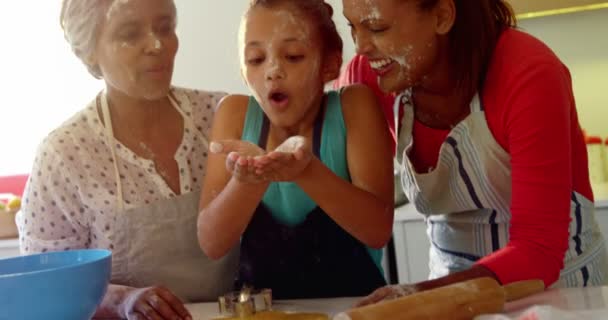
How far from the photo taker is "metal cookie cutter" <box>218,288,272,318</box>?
0.73 metres

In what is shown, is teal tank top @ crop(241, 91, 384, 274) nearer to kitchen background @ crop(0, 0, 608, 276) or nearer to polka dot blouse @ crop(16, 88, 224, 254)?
polka dot blouse @ crop(16, 88, 224, 254)

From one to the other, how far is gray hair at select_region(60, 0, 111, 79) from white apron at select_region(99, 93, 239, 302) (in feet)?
0.51

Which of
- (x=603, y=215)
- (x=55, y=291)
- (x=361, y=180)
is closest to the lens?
(x=55, y=291)

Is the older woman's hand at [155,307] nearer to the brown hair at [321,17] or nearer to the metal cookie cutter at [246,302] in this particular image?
the metal cookie cutter at [246,302]

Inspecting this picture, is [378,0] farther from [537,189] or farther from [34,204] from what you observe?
[34,204]

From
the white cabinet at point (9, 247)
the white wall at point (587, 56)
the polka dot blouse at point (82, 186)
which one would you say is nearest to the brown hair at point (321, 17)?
the polka dot blouse at point (82, 186)

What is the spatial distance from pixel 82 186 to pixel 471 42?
1.84 ft

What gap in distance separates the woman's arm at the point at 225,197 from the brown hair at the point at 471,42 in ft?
0.95

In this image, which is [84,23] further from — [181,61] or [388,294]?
[181,61]

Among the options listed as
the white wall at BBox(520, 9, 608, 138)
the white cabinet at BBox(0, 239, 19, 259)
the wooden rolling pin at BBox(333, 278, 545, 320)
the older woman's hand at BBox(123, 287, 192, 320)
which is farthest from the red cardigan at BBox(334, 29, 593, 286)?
the white cabinet at BBox(0, 239, 19, 259)

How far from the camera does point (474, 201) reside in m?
0.92

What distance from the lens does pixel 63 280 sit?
568 mm

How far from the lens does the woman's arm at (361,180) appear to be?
2.46 feet

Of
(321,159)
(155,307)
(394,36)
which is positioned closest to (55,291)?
(155,307)
